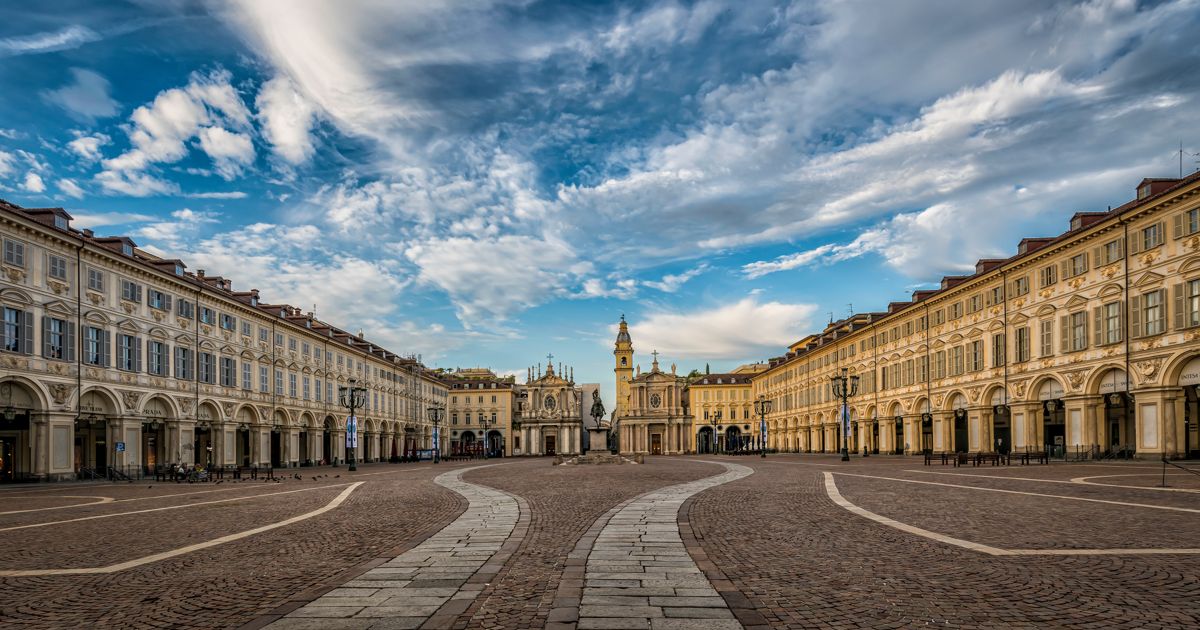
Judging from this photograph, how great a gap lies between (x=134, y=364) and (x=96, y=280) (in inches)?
204

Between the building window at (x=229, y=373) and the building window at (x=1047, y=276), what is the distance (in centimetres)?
5231

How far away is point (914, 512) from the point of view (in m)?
17.6

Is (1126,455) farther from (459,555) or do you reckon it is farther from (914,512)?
(459,555)

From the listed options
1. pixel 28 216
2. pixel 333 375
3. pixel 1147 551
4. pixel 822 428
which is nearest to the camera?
pixel 1147 551

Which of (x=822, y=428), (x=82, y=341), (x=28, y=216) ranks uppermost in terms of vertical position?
(x=28, y=216)

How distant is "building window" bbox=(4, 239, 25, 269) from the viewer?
3506 cm

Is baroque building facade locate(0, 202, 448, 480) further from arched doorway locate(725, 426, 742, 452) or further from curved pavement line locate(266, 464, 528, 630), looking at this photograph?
arched doorway locate(725, 426, 742, 452)

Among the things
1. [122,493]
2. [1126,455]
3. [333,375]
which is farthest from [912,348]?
[122,493]

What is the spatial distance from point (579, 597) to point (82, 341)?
40.1 metres

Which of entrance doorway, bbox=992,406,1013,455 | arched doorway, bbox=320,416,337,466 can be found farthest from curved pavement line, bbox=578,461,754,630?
arched doorway, bbox=320,416,337,466

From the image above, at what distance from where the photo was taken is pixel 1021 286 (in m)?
50.0

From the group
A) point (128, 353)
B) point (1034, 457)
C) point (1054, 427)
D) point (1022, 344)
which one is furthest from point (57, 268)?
point (1054, 427)

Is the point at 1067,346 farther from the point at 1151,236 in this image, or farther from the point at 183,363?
the point at 183,363

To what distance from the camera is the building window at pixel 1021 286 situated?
49.4 m
